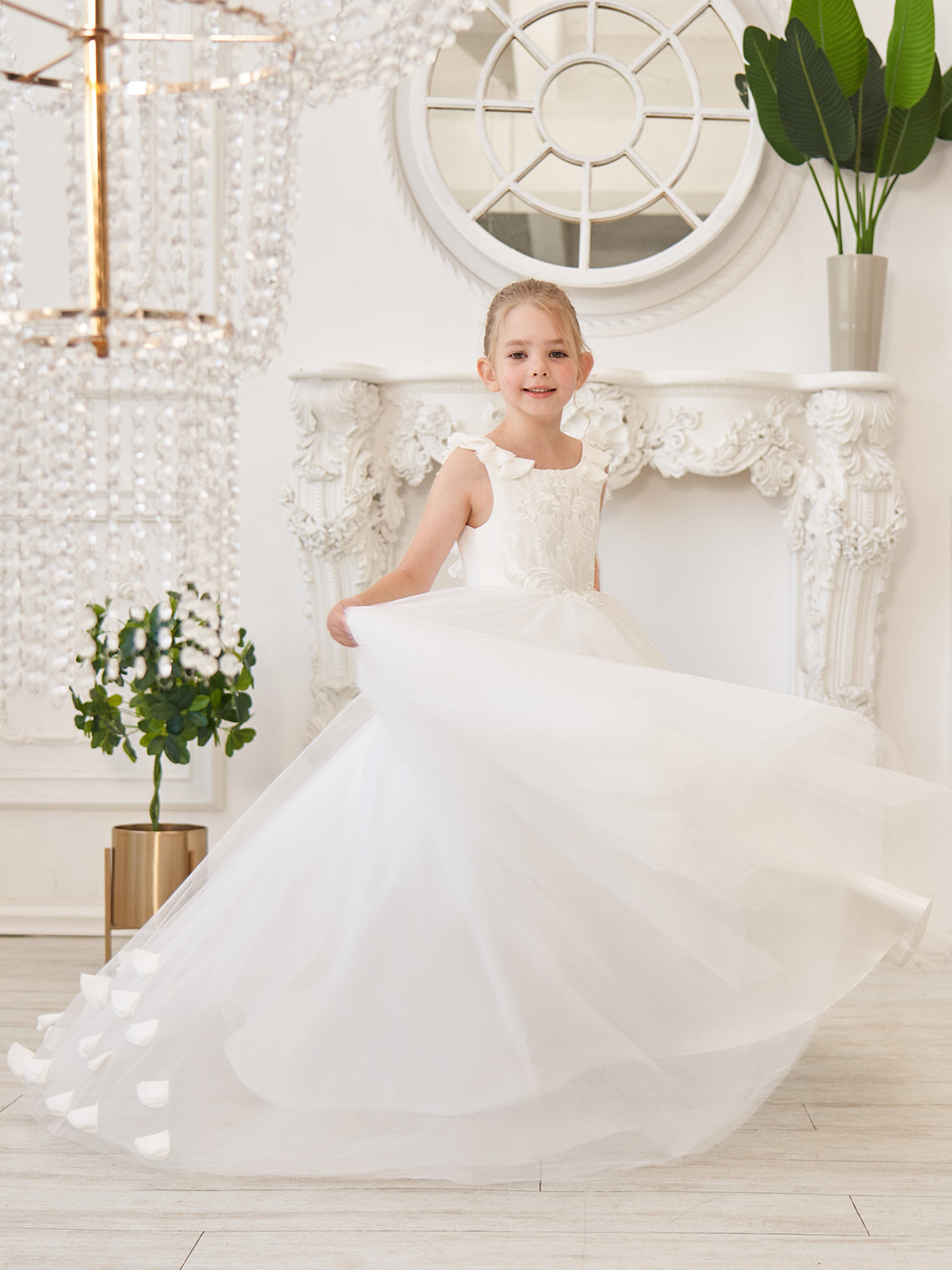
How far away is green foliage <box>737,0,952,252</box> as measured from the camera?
277 centimetres

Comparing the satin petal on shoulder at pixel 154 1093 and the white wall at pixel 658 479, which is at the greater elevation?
the white wall at pixel 658 479

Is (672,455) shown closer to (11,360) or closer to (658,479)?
(658,479)

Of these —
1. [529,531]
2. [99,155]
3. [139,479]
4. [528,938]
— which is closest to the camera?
[99,155]

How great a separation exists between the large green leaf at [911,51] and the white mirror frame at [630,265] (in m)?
0.33

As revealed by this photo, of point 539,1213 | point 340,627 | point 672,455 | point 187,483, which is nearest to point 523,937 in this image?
point 539,1213

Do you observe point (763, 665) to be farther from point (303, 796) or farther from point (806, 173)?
point (303, 796)

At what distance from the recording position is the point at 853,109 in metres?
2.87

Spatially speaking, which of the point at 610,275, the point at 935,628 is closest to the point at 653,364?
the point at 610,275

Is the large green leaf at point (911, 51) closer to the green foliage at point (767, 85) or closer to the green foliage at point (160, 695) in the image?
the green foliage at point (767, 85)

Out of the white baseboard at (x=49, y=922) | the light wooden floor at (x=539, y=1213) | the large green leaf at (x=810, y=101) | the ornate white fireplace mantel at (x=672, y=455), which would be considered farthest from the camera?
the white baseboard at (x=49, y=922)

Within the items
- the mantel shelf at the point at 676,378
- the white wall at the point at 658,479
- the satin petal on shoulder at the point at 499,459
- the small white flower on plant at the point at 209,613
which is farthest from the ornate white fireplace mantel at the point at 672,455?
the satin petal on shoulder at the point at 499,459

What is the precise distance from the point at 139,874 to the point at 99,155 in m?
1.78

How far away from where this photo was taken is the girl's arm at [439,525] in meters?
2.14

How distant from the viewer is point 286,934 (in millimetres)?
1732
